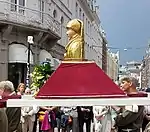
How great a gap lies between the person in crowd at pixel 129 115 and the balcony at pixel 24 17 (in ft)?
61.5

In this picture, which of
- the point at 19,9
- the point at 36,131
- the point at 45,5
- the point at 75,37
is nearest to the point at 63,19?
the point at 45,5

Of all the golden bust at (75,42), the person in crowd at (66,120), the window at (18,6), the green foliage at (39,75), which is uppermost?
the window at (18,6)

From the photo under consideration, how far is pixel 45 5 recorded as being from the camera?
32469mm

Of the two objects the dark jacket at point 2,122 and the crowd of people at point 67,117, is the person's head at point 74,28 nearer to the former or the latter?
the crowd of people at point 67,117

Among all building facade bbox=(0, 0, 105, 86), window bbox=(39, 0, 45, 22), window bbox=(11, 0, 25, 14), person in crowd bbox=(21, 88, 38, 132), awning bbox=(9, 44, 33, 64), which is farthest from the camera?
window bbox=(39, 0, 45, 22)

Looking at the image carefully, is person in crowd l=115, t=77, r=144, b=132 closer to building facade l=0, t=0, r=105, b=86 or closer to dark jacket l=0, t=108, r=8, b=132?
dark jacket l=0, t=108, r=8, b=132

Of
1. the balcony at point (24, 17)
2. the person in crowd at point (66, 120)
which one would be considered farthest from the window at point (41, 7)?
the person in crowd at point (66, 120)

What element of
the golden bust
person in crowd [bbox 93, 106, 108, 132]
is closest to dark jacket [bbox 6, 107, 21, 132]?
the golden bust

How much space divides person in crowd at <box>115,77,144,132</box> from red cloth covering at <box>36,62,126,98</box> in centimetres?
85

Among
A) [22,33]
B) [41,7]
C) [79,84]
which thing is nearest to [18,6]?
[22,33]

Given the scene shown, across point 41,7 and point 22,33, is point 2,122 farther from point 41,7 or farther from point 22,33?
point 41,7

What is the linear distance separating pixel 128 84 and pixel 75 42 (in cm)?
104

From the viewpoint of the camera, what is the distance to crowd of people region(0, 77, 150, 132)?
6367 mm

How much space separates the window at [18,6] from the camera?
87.9 ft
